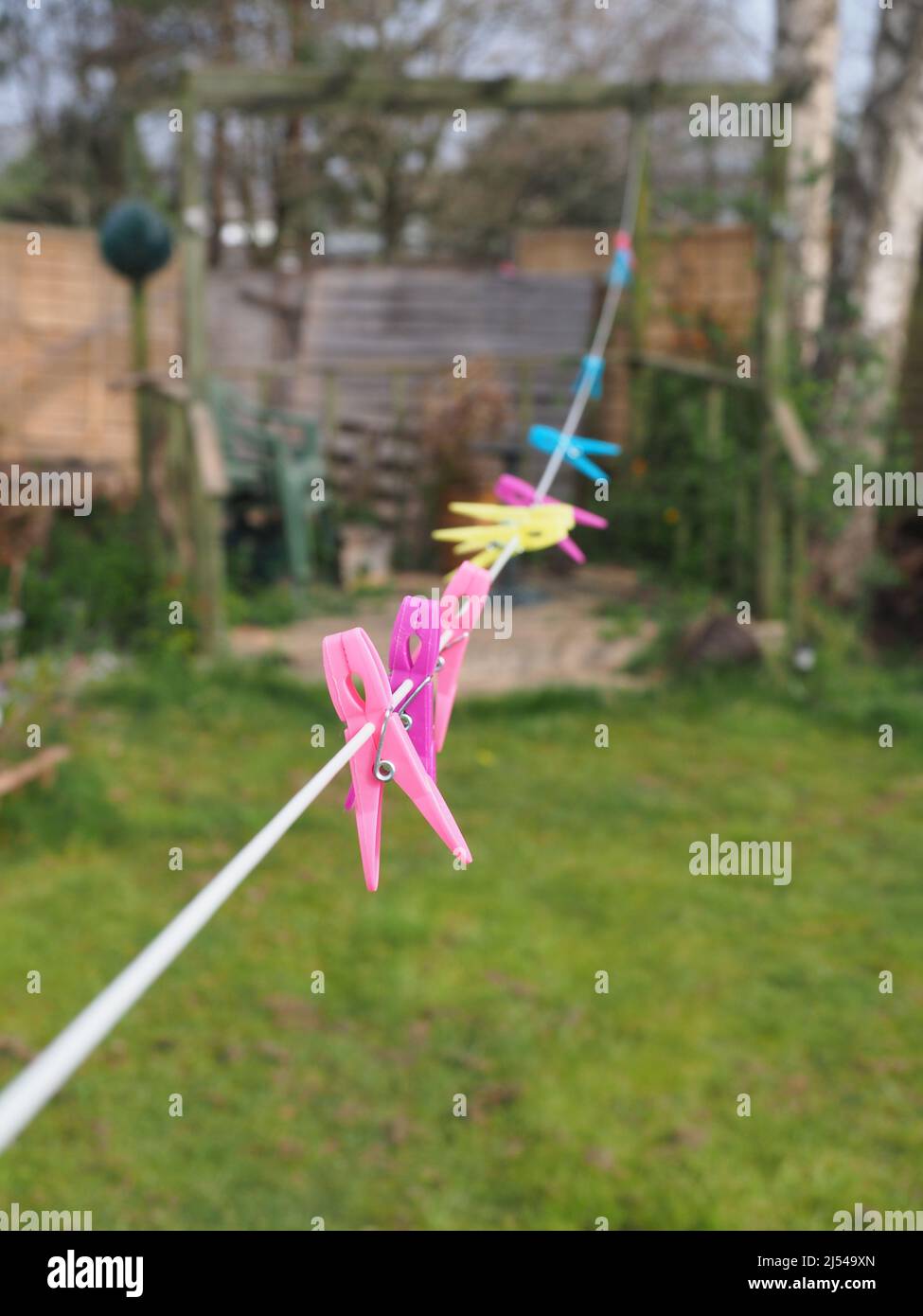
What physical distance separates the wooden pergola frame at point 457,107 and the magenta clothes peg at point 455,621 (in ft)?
16.4

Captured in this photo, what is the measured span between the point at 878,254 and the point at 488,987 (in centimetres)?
454

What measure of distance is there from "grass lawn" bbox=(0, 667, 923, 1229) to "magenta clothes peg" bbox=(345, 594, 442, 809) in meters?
2.09

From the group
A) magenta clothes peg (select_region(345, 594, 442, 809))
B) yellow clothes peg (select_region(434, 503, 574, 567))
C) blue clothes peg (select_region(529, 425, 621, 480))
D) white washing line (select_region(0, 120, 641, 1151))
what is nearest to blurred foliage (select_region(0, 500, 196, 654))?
blue clothes peg (select_region(529, 425, 621, 480))

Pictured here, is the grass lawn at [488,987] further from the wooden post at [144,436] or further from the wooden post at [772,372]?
the wooden post at [144,436]

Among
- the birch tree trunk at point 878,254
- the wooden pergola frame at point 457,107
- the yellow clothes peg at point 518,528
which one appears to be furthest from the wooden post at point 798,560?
the yellow clothes peg at point 518,528

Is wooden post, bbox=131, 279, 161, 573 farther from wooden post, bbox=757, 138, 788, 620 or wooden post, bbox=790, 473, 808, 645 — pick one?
wooden post, bbox=790, 473, 808, 645

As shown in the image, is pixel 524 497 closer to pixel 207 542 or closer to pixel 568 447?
pixel 568 447

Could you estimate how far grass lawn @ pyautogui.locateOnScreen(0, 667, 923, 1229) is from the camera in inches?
112

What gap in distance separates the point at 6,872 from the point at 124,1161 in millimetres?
1463

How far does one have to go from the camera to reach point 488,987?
11.7 feet

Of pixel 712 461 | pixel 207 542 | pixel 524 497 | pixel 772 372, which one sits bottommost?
pixel 207 542

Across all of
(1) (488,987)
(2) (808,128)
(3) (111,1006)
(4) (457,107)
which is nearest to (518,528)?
(3) (111,1006)
